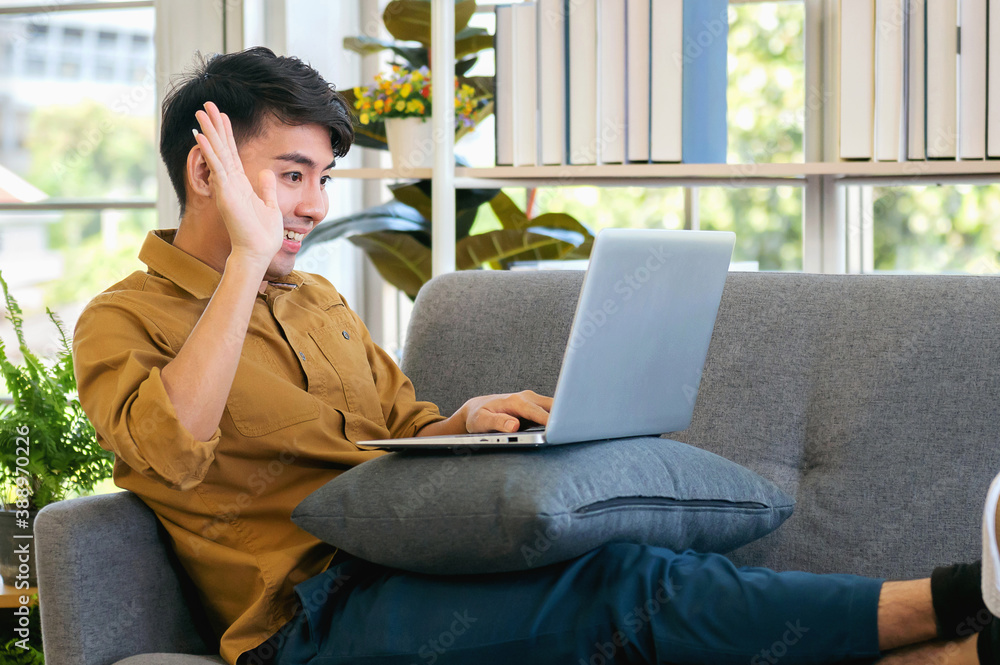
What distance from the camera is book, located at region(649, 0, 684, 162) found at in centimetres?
179

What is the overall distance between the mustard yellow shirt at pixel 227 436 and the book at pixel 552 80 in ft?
2.47

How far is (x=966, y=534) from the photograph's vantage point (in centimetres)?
122

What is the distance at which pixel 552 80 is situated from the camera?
6.21 feet

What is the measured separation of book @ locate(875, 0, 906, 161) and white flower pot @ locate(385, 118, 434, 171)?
0.93 metres

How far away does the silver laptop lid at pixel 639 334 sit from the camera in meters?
1.01

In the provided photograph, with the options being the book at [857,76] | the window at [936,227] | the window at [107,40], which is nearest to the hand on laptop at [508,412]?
the book at [857,76]

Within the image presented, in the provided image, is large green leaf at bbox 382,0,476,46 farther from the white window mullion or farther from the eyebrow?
the eyebrow

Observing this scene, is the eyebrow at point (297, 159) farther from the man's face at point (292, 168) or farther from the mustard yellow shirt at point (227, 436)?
the mustard yellow shirt at point (227, 436)

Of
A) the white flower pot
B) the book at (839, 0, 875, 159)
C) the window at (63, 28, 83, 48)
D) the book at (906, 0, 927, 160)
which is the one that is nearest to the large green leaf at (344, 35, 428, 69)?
the white flower pot

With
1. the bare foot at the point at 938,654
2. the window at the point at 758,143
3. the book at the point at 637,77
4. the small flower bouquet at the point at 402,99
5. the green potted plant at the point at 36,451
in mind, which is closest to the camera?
the bare foot at the point at 938,654

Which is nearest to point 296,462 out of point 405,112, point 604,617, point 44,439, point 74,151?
point 604,617

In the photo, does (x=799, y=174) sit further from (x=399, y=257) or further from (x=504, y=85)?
(x=399, y=257)

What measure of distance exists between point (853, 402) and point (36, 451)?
131 cm

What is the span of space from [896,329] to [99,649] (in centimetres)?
110
